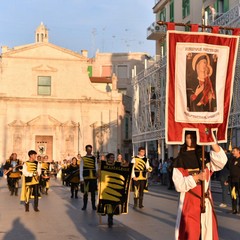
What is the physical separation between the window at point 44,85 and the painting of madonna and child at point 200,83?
48.8 m

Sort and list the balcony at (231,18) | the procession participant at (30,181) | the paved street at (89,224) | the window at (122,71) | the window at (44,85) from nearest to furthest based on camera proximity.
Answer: the paved street at (89,224)
the procession participant at (30,181)
the balcony at (231,18)
the window at (44,85)
the window at (122,71)

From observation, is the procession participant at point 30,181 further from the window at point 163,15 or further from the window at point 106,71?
the window at point 106,71

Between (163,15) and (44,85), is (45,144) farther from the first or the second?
(163,15)

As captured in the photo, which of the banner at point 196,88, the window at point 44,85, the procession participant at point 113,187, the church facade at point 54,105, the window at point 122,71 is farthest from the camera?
the window at point 122,71

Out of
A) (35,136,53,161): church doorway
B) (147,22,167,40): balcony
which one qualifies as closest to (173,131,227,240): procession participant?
(147,22,167,40): balcony

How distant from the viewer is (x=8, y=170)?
2258 centimetres

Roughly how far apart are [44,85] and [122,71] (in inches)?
719

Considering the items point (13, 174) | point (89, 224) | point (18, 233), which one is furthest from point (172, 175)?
point (13, 174)

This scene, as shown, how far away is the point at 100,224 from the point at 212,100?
20.7ft

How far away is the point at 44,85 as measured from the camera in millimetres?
54719

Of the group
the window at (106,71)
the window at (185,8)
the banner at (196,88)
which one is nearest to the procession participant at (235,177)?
the banner at (196,88)

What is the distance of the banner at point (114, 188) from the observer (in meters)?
11.8

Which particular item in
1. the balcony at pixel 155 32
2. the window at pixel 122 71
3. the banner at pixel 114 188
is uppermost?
the window at pixel 122 71

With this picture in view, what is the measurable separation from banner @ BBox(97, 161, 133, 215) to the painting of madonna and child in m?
5.71
